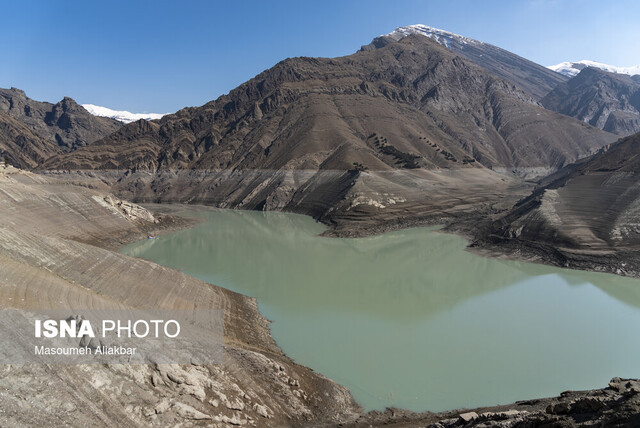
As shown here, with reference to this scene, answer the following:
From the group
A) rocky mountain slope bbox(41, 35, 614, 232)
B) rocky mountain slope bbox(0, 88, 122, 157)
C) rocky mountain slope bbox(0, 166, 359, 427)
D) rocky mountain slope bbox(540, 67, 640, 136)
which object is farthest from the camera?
rocky mountain slope bbox(0, 88, 122, 157)

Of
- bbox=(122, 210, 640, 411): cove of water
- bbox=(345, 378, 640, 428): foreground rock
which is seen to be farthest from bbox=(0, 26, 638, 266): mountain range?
bbox=(345, 378, 640, 428): foreground rock

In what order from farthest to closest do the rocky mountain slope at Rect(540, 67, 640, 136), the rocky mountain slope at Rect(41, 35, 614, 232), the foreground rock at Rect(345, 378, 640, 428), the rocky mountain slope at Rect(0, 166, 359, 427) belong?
the rocky mountain slope at Rect(540, 67, 640, 136) → the rocky mountain slope at Rect(41, 35, 614, 232) → the rocky mountain slope at Rect(0, 166, 359, 427) → the foreground rock at Rect(345, 378, 640, 428)

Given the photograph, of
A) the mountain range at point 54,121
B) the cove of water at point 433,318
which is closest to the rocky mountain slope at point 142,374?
the cove of water at point 433,318

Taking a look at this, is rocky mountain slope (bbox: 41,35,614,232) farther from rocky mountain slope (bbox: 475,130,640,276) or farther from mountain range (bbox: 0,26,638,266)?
rocky mountain slope (bbox: 475,130,640,276)

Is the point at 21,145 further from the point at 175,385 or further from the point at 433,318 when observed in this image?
the point at 433,318

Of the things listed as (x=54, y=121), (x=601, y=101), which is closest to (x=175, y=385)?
(x=601, y=101)

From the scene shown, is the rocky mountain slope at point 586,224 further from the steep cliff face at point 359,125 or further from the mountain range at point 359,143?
the steep cliff face at point 359,125
